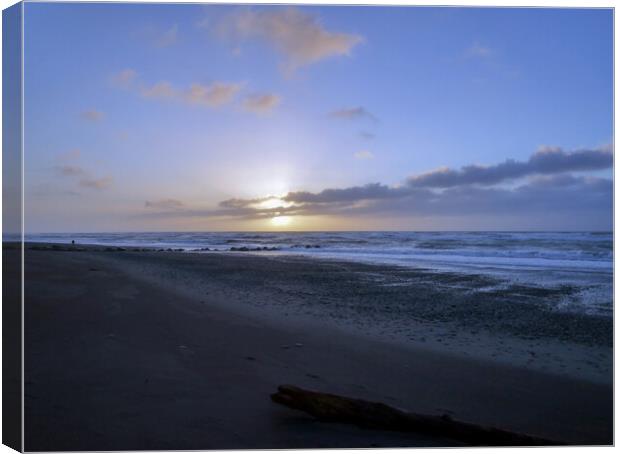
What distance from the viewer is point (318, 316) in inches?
223

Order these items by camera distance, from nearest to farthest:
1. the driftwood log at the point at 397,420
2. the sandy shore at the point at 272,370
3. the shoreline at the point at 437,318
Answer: the driftwood log at the point at 397,420, the sandy shore at the point at 272,370, the shoreline at the point at 437,318

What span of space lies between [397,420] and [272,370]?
1.23 meters

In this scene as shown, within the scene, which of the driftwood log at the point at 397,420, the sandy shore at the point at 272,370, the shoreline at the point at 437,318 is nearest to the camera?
the driftwood log at the point at 397,420

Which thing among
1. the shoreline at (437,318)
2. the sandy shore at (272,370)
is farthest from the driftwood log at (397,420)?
the shoreline at (437,318)

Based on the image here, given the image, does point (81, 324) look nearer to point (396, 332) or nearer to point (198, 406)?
point (198, 406)

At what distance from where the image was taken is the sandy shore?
283cm

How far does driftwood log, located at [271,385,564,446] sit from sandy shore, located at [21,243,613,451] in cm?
7

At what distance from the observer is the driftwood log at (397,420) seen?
2.71 meters

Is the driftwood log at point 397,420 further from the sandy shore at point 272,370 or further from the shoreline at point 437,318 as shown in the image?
the shoreline at point 437,318

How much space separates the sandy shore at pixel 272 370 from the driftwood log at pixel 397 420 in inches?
2.6

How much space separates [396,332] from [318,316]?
1079 mm

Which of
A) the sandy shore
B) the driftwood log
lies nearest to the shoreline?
the sandy shore

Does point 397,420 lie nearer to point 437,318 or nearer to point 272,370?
point 272,370

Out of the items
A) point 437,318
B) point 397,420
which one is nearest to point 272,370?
point 397,420
